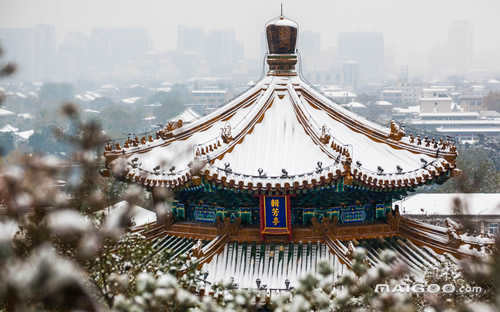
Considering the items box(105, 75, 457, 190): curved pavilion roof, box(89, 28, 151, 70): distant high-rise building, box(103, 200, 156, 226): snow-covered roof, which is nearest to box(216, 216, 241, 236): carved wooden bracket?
box(105, 75, 457, 190): curved pavilion roof

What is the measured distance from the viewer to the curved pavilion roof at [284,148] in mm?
9445

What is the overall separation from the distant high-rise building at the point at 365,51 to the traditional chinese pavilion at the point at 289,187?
13707 centimetres

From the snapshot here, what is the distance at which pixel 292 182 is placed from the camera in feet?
30.5

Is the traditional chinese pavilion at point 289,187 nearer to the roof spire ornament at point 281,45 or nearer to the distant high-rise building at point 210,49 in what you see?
the roof spire ornament at point 281,45

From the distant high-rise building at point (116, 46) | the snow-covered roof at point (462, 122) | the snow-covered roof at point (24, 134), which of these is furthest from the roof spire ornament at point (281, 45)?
the distant high-rise building at point (116, 46)

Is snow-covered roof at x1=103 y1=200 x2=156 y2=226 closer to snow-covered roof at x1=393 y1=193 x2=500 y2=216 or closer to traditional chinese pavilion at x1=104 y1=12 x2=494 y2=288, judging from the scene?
traditional chinese pavilion at x1=104 y1=12 x2=494 y2=288

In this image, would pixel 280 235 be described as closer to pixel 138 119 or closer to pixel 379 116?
pixel 138 119

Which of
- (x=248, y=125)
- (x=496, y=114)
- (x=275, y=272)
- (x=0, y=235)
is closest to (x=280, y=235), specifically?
(x=275, y=272)

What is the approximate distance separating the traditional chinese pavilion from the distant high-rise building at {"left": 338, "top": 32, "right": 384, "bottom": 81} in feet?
450

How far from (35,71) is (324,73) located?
7662 centimetres

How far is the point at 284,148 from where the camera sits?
10336 mm

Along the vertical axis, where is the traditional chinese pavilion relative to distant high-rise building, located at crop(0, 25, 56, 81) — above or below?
below

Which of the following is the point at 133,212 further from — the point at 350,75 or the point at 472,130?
the point at 350,75

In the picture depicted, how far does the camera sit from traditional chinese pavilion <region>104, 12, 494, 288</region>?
31.0 ft
